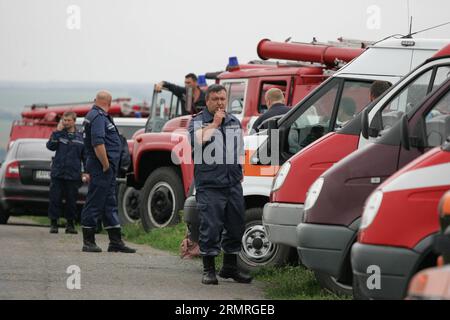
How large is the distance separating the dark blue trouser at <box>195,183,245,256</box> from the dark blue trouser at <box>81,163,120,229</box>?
2.94 metres

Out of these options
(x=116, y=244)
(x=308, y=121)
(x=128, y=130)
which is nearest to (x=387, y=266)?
(x=308, y=121)

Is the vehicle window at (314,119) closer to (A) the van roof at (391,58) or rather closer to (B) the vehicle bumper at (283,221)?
(A) the van roof at (391,58)

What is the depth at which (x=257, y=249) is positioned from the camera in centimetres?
1231

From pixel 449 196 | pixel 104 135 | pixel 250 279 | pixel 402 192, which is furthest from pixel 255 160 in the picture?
pixel 449 196

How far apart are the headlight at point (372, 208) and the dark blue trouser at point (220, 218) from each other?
335 centimetres

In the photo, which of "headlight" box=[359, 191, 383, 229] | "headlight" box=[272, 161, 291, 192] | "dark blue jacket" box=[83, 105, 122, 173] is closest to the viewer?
"headlight" box=[359, 191, 383, 229]

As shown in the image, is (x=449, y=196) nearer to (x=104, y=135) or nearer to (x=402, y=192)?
(x=402, y=192)

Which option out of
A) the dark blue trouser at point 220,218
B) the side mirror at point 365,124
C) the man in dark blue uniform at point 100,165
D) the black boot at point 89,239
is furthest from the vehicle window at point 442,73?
the black boot at point 89,239

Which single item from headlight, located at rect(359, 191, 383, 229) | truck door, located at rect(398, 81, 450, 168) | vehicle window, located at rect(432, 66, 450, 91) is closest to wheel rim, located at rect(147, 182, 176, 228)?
vehicle window, located at rect(432, 66, 450, 91)

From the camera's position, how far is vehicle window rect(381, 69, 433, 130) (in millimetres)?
10344

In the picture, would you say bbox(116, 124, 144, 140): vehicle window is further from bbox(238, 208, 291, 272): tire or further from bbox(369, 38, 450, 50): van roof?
bbox(369, 38, 450, 50): van roof

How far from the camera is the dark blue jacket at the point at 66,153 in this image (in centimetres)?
1872

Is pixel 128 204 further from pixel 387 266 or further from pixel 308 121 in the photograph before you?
pixel 387 266

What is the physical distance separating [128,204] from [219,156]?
8.65 metres
